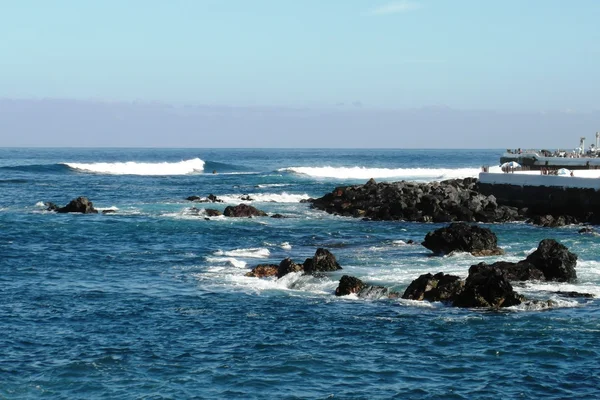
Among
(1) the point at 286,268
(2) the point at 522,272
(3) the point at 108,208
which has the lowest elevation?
(3) the point at 108,208

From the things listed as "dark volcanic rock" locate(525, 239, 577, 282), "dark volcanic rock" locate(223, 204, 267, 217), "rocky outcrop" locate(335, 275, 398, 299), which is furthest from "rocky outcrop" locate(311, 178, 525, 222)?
"rocky outcrop" locate(335, 275, 398, 299)

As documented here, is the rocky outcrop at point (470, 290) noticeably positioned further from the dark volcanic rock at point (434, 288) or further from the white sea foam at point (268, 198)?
the white sea foam at point (268, 198)

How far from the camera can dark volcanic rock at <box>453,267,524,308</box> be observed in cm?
2835

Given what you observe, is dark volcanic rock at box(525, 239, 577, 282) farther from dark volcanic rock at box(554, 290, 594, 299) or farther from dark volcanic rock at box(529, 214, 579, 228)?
dark volcanic rock at box(529, 214, 579, 228)

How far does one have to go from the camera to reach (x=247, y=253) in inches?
1658

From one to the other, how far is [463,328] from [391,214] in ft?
108

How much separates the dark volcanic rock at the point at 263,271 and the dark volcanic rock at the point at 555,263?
9.89 meters

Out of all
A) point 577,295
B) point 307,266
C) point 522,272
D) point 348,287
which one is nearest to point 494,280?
point 577,295

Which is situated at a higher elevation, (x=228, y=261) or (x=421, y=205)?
(x=421, y=205)

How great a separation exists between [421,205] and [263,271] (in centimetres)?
2552

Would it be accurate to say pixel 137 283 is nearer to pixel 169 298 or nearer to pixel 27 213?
pixel 169 298

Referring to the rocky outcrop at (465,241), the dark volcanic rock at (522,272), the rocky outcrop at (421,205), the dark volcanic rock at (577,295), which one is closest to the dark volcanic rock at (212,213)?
the rocky outcrop at (421,205)

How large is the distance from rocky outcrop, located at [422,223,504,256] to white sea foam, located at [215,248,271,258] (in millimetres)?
7792

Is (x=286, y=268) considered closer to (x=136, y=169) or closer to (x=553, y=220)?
(x=553, y=220)
